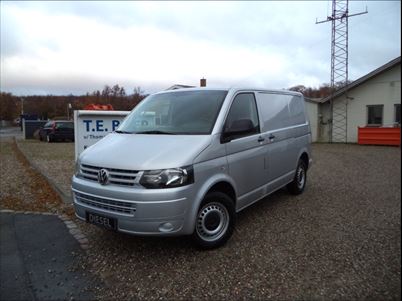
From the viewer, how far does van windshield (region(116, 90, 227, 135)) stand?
13.8 feet

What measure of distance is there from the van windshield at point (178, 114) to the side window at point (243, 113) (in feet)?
0.64

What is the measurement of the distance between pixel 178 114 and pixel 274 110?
181cm

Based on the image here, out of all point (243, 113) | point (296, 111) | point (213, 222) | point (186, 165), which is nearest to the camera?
point (186, 165)

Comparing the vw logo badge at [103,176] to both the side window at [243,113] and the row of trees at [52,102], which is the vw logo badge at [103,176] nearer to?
the side window at [243,113]

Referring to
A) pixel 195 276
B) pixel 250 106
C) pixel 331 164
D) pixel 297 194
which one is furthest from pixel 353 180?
pixel 195 276

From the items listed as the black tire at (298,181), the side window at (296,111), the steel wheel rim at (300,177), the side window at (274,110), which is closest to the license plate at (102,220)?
the side window at (274,110)

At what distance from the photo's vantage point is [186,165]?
3510mm

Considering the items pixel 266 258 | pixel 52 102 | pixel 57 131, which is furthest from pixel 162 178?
pixel 52 102

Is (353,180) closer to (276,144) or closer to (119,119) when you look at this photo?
(276,144)

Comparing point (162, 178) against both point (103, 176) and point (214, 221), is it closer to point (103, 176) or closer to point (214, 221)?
point (103, 176)

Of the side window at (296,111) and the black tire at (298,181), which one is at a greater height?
the side window at (296,111)

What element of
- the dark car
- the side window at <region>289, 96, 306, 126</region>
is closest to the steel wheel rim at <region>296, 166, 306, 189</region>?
the side window at <region>289, 96, 306, 126</region>

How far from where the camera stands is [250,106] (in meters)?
4.86

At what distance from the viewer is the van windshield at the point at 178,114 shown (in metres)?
4.21
